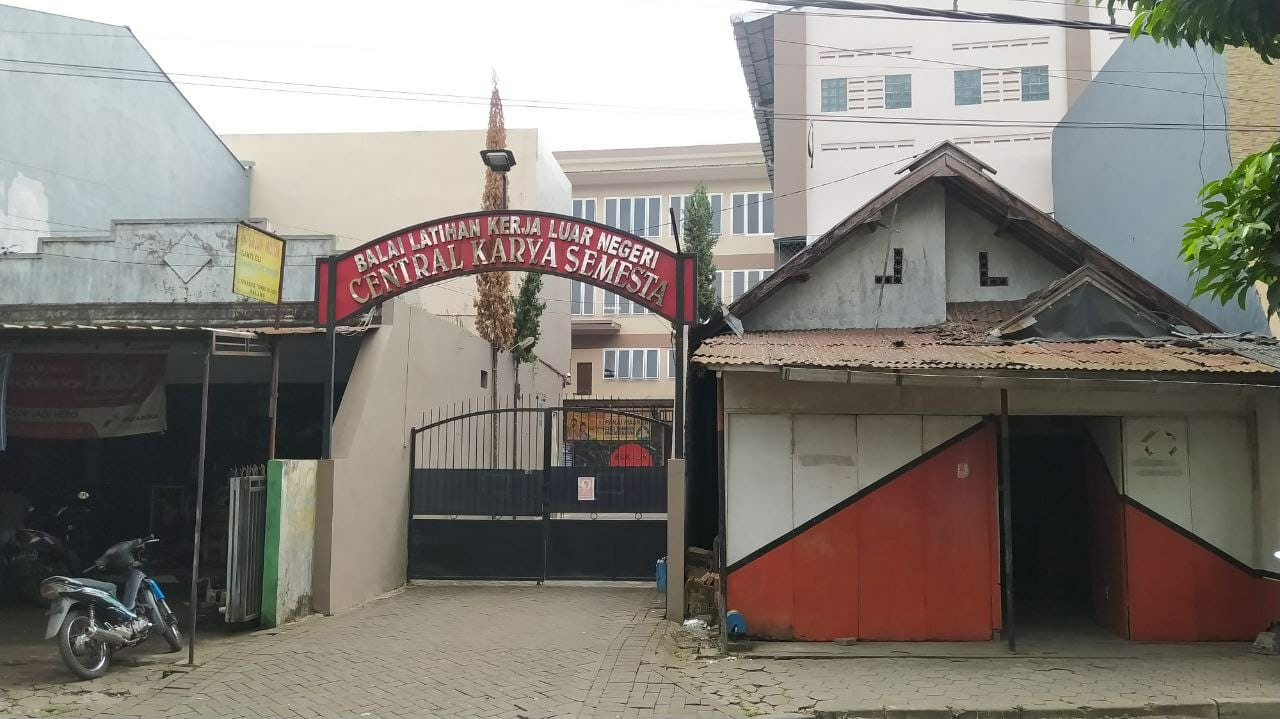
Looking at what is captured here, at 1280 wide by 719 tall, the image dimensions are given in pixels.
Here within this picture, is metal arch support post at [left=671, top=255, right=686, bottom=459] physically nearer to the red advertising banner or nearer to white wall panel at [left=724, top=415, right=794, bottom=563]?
white wall panel at [left=724, top=415, right=794, bottom=563]

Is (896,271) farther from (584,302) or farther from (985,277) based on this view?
(584,302)

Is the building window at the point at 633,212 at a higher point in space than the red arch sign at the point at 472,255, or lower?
higher

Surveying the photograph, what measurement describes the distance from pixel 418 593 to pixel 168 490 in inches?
230

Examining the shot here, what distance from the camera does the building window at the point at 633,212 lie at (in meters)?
37.5

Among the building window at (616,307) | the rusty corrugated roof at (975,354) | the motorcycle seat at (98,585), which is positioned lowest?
the motorcycle seat at (98,585)

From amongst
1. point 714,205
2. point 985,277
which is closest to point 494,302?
point 985,277

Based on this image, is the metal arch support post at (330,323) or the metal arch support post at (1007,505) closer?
the metal arch support post at (1007,505)

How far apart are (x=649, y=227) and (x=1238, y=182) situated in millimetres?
30518

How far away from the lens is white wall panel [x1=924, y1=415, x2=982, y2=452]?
29.3 feet

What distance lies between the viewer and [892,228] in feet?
37.2

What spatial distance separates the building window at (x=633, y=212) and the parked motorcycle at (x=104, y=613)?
3003 centimetres

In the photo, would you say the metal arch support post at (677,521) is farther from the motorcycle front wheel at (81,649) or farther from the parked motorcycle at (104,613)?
the motorcycle front wheel at (81,649)

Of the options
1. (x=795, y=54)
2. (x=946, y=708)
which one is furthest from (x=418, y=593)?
(x=795, y=54)

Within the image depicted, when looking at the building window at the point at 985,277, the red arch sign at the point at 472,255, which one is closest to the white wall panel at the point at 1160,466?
the building window at the point at 985,277
